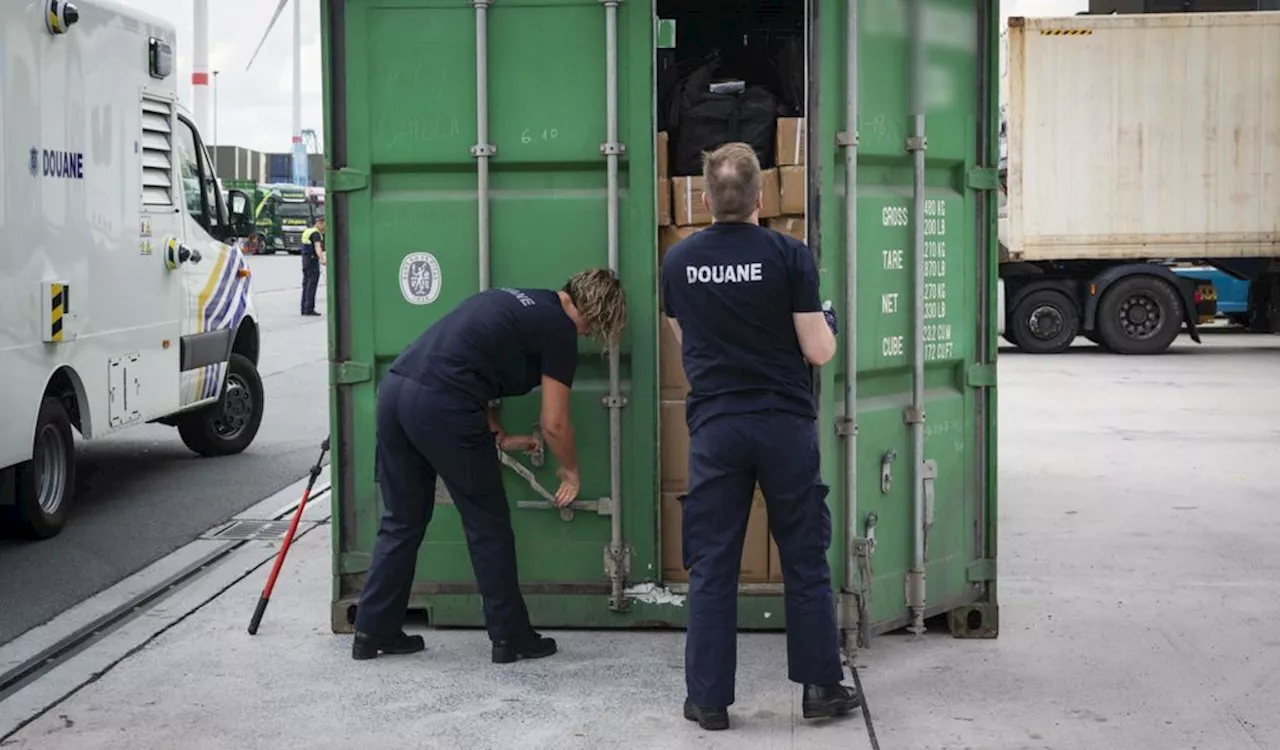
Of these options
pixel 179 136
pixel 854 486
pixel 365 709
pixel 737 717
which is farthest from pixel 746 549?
pixel 179 136

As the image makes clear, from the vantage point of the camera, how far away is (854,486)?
21.1 ft

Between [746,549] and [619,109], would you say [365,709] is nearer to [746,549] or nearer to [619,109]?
[746,549]

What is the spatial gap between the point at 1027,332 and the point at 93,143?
14179 millimetres

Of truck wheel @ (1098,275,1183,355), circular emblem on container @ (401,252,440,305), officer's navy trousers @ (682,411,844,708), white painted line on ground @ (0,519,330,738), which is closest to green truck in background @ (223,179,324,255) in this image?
truck wheel @ (1098,275,1183,355)

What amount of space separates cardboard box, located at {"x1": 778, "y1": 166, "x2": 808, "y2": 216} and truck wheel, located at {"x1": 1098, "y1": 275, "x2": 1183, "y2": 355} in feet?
50.7

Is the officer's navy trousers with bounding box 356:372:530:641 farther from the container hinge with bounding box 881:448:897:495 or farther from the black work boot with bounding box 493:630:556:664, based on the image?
the container hinge with bounding box 881:448:897:495

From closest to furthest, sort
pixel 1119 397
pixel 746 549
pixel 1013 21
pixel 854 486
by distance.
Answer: pixel 854 486, pixel 746 549, pixel 1119 397, pixel 1013 21

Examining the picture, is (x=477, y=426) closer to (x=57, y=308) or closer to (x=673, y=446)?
(x=673, y=446)

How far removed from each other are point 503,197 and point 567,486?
44.9 inches

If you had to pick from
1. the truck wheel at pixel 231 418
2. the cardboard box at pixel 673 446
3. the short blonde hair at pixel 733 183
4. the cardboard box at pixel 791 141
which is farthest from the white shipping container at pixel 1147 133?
the short blonde hair at pixel 733 183

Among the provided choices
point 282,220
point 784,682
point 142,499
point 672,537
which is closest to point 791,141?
point 672,537

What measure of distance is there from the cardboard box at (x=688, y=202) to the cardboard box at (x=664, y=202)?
0.07 feet

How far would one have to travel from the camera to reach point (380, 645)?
6566 mm

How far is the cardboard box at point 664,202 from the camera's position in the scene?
263 inches
